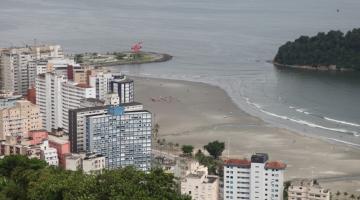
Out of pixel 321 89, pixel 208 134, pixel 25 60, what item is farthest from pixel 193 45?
pixel 208 134

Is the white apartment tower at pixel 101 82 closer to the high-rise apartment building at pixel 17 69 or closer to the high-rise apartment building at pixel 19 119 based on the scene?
the high-rise apartment building at pixel 19 119

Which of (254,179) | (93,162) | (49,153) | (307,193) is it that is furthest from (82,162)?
(307,193)

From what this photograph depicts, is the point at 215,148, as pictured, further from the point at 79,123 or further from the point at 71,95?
the point at 71,95

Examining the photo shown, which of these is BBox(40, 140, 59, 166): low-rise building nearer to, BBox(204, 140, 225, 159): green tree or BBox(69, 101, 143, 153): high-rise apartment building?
BBox(69, 101, 143, 153): high-rise apartment building

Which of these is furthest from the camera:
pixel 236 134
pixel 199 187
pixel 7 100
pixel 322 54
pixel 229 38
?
pixel 229 38

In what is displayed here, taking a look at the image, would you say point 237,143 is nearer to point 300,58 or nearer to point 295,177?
point 295,177

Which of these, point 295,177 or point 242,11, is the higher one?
point 242,11

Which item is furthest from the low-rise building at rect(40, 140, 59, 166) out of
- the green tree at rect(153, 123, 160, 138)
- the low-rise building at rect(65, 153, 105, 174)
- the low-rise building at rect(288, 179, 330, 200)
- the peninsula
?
the peninsula

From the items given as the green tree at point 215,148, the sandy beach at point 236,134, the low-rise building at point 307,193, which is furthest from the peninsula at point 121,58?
the low-rise building at point 307,193
